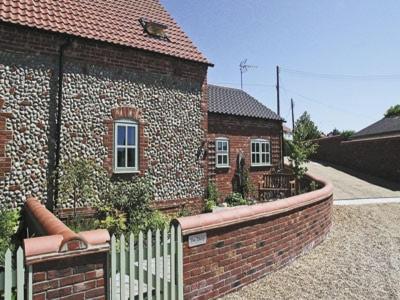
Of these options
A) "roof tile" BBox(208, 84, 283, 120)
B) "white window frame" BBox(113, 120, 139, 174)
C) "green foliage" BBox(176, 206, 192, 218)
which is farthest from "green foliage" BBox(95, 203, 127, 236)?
"roof tile" BBox(208, 84, 283, 120)

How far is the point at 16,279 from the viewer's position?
3133mm

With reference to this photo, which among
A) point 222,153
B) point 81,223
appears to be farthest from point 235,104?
point 81,223

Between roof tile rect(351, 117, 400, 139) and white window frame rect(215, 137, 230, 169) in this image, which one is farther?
roof tile rect(351, 117, 400, 139)

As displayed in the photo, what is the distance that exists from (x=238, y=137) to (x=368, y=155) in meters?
11.9

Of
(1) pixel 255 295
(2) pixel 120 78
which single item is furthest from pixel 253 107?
(1) pixel 255 295

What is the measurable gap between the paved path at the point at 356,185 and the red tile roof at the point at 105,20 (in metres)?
9.57

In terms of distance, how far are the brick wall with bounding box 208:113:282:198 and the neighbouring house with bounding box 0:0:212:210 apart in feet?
10.1

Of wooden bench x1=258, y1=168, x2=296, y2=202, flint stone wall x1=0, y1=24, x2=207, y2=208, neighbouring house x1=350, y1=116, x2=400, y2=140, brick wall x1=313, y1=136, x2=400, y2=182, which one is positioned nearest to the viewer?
flint stone wall x1=0, y1=24, x2=207, y2=208

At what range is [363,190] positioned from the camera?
55.6 ft

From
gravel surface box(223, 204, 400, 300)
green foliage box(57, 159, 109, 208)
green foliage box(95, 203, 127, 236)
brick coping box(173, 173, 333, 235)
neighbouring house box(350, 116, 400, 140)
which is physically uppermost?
neighbouring house box(350, 116, 400, 140)

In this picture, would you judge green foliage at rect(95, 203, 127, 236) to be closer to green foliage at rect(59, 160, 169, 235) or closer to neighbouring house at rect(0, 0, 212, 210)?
green foliage at rect(59, 160, 169, 235)

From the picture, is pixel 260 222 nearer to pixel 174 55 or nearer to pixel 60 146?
pixel 60 146

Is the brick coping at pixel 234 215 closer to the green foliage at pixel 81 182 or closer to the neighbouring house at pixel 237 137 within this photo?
the green foliage at pixel 81 182

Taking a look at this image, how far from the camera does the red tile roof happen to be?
27.8ft
